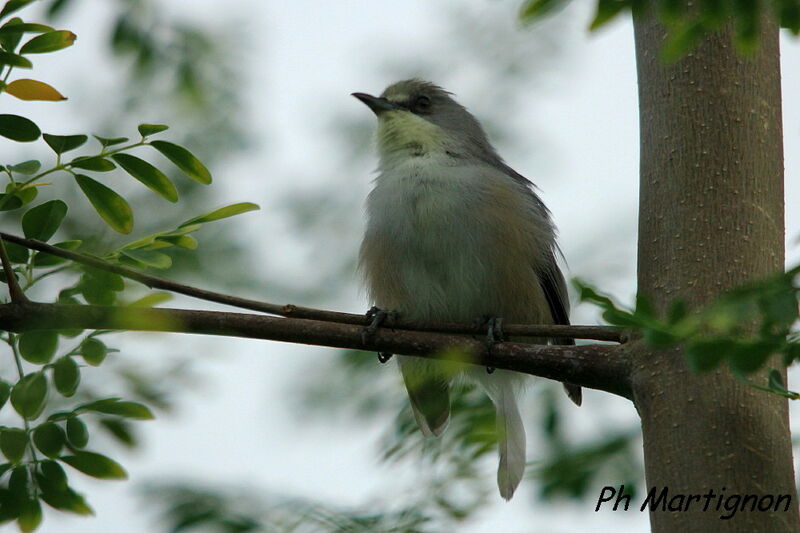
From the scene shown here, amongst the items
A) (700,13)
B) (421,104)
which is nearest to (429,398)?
(421,104)

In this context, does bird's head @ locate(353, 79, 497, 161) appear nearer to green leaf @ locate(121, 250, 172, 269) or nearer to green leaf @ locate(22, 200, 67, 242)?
green leaf @ locate(121, 250, 172, 269)

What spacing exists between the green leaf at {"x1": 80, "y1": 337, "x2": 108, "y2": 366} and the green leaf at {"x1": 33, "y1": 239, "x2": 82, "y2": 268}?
0.99 feet

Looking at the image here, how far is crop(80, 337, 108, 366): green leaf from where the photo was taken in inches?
121

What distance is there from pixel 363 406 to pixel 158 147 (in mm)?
3125

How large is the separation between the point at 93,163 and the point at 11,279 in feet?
1.48

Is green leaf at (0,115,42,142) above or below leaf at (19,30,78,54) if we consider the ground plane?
below

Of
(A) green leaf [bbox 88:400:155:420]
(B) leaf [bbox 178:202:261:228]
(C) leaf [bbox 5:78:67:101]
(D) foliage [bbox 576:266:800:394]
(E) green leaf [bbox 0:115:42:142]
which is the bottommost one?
(D) foliage [bbox 576:266:800:394]

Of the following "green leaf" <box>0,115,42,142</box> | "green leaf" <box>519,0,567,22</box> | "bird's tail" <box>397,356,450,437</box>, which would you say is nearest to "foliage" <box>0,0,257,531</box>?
"green leaf" <box>0,115,42,142</box>

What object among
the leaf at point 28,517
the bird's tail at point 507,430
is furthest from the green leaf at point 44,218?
the bird's tail at point 507,430

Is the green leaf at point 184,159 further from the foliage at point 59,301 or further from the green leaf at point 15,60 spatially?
the green leaf at point 15,60

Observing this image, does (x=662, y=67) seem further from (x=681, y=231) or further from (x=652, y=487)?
(x=652, y=487)

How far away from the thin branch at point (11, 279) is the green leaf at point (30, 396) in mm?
275

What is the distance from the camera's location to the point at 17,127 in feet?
9.07

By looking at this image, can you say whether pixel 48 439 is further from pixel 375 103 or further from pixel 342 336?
pixel 375 103
